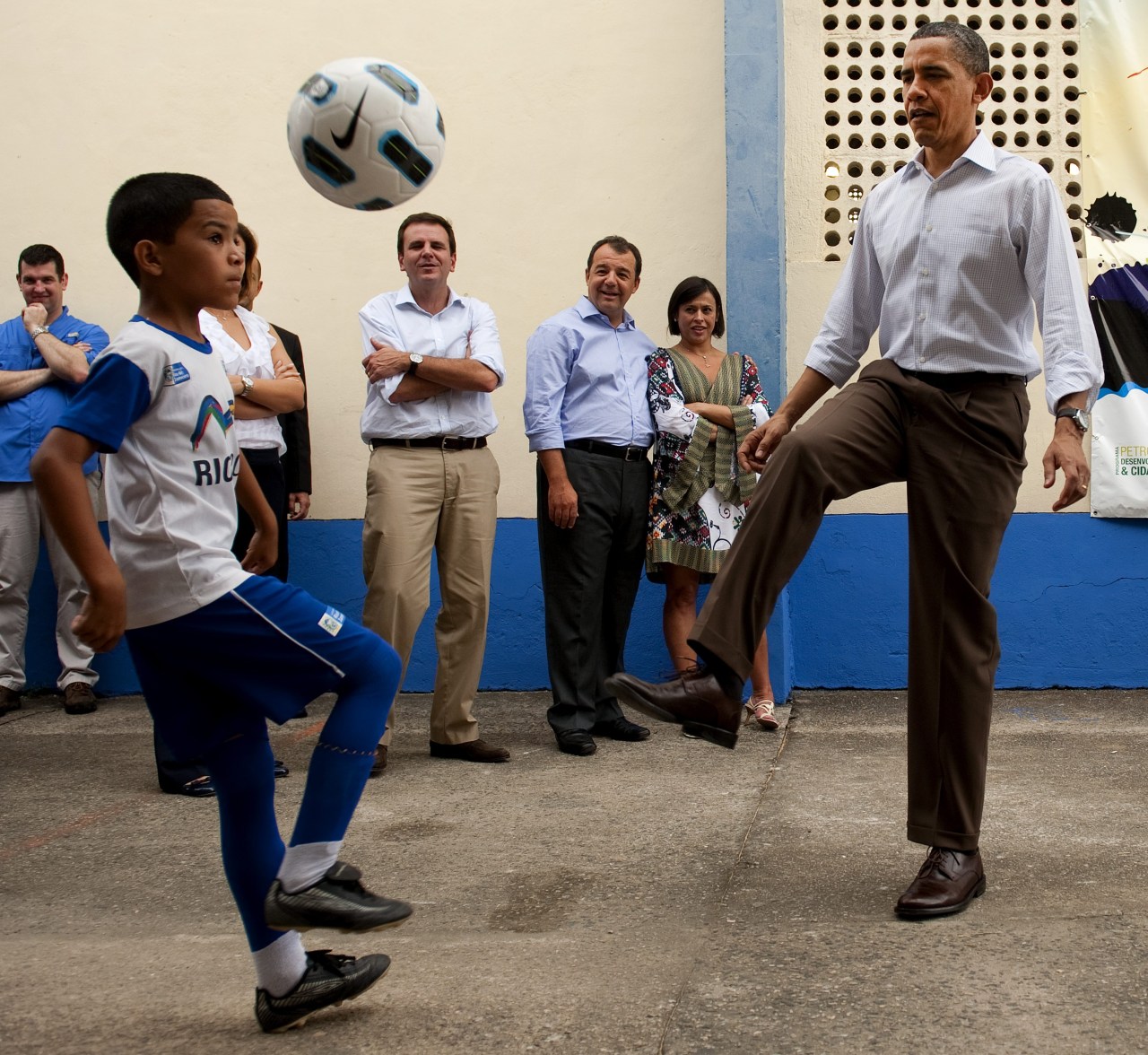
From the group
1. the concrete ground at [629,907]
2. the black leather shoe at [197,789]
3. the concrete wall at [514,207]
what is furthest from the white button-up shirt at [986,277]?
the concrete wall at [514,207]

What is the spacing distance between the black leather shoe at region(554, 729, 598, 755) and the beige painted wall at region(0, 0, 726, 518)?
1627mm

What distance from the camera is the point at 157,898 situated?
348 cm

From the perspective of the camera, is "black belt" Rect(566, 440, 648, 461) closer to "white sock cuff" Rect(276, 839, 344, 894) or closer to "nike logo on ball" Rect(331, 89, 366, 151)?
"nike logo on ball" Rect(331, 89, 366, 151)

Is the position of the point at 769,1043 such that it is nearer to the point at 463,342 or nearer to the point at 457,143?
the point at 463,342

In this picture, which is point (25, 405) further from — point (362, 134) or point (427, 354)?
point (362, 134)

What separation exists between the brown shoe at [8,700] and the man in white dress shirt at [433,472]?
2205 mm

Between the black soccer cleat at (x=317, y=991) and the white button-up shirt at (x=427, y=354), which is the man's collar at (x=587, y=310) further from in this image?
the black soccer cleat at (x=317, y=991)

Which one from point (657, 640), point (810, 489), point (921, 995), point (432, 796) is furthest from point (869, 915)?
point (657, 640)

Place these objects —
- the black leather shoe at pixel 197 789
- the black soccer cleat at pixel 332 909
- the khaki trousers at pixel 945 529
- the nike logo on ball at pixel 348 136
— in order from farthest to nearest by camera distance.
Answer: the black leather shoe at pixel 197 789 → the nike logo on ball at pixel 348 136 → the khaki trousers at pixel 945 529 → the black soccer cleat at pixel 332 909

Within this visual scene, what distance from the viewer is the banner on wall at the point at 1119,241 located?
616 cm

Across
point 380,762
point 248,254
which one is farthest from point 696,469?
point 248,254

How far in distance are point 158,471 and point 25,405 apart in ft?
13.0

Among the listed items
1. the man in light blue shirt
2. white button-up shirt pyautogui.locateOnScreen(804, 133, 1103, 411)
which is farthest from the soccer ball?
the man in light blue shirt

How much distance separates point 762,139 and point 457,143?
153cm
